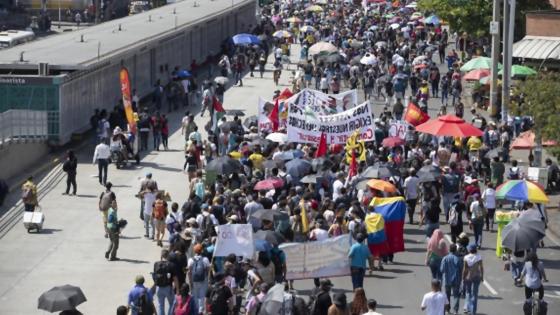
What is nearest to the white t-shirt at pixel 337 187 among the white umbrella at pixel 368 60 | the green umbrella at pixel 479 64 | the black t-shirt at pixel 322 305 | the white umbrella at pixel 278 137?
the white umbrella at pixel 278 137

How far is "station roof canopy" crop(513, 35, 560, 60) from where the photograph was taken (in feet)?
178

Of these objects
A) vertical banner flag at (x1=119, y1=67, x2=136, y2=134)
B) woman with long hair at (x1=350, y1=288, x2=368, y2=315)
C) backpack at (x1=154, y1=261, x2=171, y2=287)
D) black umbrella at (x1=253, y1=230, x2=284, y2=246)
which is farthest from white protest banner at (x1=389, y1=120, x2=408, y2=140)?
woman with long hair at (x1=350, y1=288, x2=368, y2=315)

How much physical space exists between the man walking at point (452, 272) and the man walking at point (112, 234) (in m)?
6.49

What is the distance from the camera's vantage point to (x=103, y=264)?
28844 millimetres

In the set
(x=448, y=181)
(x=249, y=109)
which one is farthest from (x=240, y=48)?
(x=448, y=181)

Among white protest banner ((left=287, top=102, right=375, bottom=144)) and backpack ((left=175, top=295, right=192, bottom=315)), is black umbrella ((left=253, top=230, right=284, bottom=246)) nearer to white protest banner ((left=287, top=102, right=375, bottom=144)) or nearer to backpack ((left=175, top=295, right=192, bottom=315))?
backpack ((left=175, top=295, right=192, bottom=315))

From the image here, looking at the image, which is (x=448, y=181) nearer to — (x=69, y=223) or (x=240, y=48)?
(x=69, y=223)

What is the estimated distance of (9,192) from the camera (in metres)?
35.2

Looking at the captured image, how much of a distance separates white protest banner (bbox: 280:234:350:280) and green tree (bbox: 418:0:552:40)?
34.6 meters

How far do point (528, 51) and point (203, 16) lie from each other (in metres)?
15.2

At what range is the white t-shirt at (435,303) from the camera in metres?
23.0

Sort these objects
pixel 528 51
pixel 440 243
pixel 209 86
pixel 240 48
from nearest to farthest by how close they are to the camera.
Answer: pixel 440 243, pixel 209 86, pixel 528 51, pixel 240 48

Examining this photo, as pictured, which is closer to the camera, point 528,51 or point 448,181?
point 448,181

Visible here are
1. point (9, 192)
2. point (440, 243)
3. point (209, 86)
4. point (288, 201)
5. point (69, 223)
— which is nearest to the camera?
point (440, 243)
